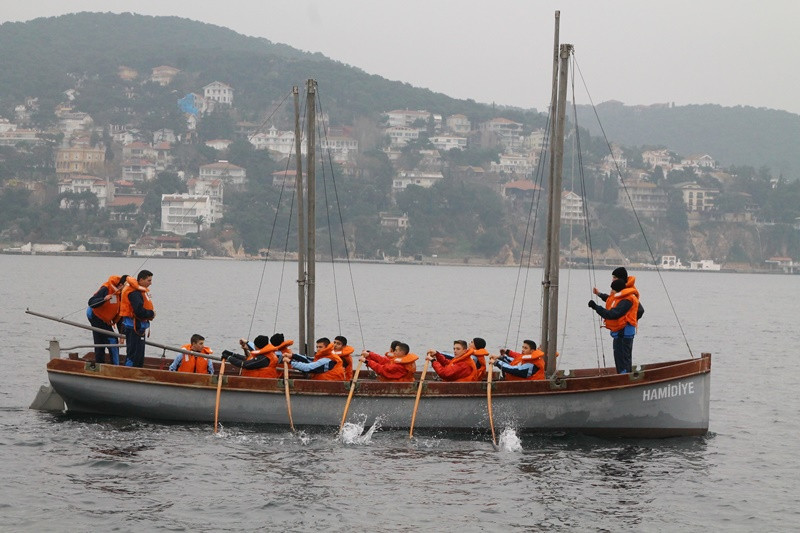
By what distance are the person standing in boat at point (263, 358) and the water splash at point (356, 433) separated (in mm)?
1912

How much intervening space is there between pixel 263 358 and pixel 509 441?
513 cm

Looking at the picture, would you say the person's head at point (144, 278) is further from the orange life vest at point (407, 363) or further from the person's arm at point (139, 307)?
the orange life vest at point (407, 363)

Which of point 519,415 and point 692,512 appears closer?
point 692,512

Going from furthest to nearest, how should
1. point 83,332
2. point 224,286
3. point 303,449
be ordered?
point 224,286 < point 83,332 < point 303,449

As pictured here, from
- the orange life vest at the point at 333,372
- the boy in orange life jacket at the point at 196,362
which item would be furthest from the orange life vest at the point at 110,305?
the orange life vest at the point at 333,372

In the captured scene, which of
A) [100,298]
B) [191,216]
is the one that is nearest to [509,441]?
[100,298]

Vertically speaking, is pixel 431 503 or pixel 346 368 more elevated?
pixel 346 368

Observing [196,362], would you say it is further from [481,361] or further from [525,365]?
[525,365]

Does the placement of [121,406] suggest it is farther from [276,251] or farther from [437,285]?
[276,251]

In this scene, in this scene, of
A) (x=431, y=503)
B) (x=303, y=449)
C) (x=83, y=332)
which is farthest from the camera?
(x=83, y=332)

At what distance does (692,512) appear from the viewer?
19.6 meters

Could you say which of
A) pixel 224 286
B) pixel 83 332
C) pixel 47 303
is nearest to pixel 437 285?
pixel 224 286

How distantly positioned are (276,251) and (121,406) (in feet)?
568

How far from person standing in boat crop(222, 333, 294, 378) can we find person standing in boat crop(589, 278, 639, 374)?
6.41 meters
